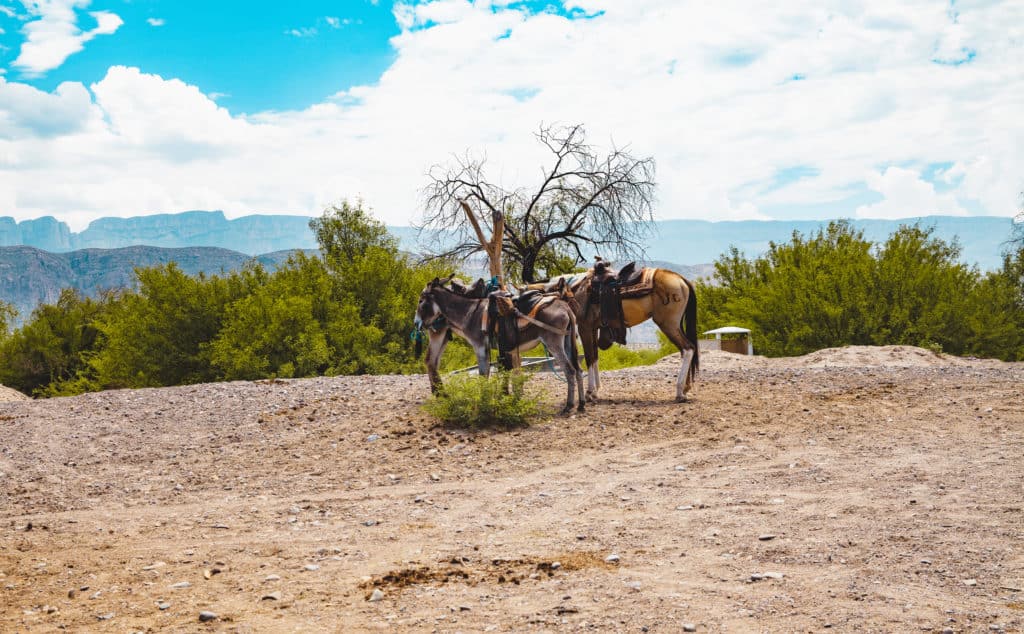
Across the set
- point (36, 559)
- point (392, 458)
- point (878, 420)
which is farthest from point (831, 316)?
point (36, 559)

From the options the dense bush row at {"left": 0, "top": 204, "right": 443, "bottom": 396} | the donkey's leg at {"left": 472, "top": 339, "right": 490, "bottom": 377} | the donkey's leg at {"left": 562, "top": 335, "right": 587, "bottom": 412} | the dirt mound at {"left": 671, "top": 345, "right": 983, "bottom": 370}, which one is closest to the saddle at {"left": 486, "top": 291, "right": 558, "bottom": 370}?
the donkey's leg at {"left": 472, "top": 339, "right": 490, "bottom": 377}

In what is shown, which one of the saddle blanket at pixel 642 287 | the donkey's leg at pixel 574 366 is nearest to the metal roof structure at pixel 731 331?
the saddle blanket at pixel 642 287

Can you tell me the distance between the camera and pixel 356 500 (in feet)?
28.9

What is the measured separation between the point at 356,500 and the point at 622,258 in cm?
2182

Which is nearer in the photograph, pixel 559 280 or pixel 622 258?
pixel 559 280

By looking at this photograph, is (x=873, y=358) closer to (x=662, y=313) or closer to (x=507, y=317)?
(x=662, y=313)

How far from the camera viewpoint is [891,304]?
27.8 m

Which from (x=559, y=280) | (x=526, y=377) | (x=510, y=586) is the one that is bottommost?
(x=510, y=586)

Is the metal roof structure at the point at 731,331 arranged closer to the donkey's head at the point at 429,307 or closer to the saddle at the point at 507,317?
the saddle at the point at 507,317

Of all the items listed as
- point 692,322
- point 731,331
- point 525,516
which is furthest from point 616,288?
point 731,331

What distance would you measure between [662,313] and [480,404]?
382cm

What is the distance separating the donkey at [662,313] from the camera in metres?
14.1

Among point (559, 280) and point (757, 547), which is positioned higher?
point (559, 280)

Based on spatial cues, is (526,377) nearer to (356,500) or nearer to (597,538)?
(356,500)
